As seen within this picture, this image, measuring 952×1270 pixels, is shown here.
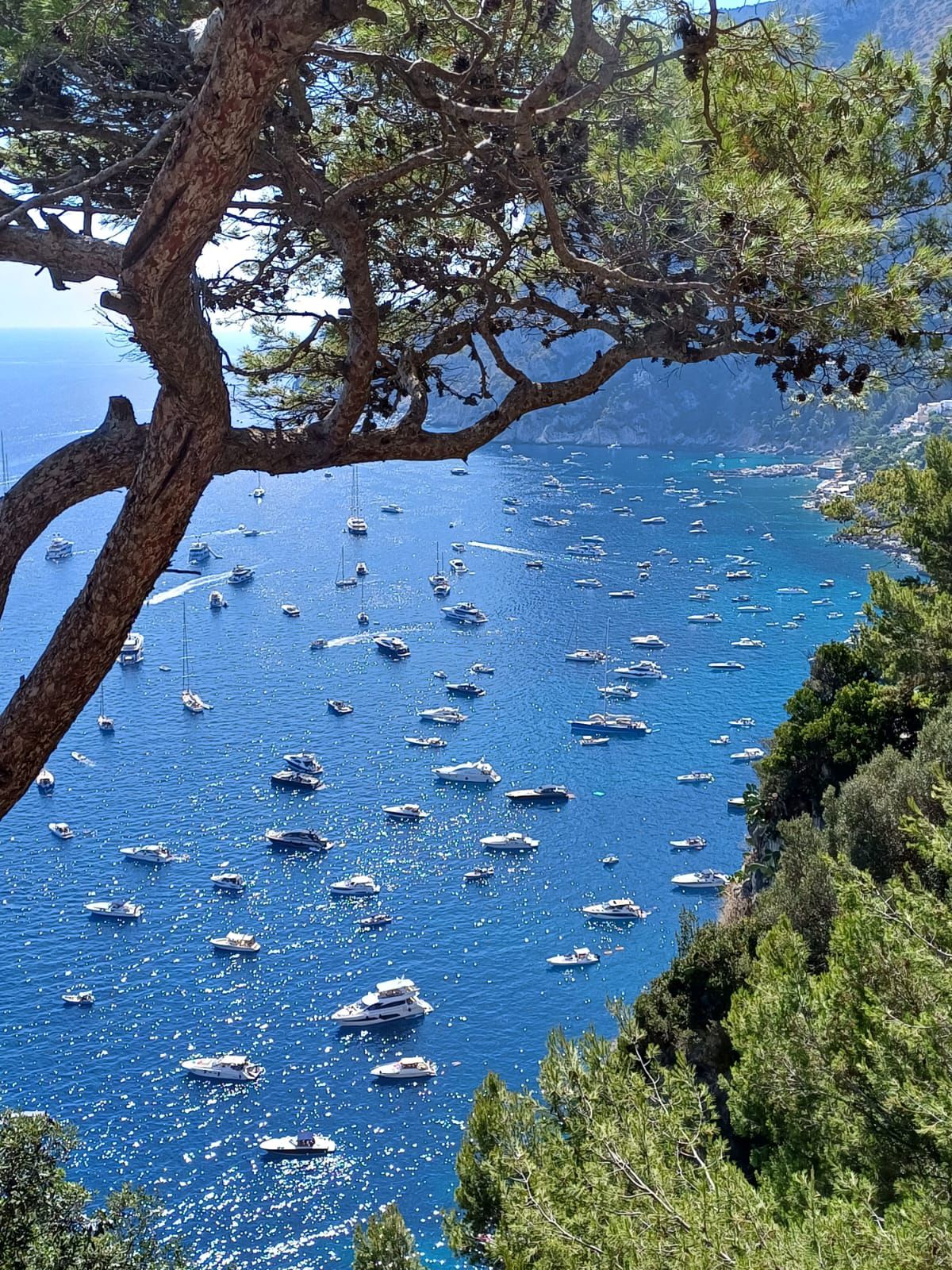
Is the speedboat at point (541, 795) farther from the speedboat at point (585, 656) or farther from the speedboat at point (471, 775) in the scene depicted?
the speedboat at point (585, 656)

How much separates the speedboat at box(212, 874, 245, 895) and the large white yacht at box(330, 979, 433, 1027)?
16.1 feet

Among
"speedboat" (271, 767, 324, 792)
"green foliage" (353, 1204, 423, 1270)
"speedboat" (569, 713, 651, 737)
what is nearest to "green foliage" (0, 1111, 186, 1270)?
"green foliage" (353, 1204, 423, 1270)

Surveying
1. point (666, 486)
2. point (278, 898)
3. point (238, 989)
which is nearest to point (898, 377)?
point (238, 989)

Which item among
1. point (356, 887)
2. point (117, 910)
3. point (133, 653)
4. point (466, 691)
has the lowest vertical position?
point (117, 910)

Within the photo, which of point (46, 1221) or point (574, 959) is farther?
point (574, 959)

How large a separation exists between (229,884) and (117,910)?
243 cm

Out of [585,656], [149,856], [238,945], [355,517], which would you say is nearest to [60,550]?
[355,517]

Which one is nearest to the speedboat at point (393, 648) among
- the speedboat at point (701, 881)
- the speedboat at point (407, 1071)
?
the speedboat at point (701, 881)

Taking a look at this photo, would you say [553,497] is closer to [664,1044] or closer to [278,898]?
[278,898]

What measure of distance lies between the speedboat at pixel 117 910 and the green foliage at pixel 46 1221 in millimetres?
17325

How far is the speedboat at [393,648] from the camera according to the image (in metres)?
40.1

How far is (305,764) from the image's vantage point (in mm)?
30984

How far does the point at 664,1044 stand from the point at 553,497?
2105 inches

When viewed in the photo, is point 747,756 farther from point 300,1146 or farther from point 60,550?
point 60,550
